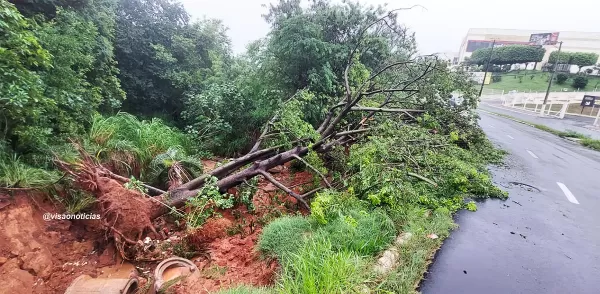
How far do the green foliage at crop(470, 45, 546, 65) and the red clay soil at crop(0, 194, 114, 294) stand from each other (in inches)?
1521

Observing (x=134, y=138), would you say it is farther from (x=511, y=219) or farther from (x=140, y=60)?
(x=511, y=219)

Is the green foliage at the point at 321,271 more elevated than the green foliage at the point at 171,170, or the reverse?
the green foliage at the point at 321,271

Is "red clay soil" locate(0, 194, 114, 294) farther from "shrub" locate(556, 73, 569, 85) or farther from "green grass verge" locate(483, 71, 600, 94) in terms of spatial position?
"shrub" locate(556, 73, 569, 85)

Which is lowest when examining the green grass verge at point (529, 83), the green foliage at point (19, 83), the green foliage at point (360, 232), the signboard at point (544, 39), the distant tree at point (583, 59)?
the green foliage at point (360, 232)

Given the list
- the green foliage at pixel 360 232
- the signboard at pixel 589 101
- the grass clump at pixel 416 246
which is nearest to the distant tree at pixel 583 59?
the signboard at pixel 589 101

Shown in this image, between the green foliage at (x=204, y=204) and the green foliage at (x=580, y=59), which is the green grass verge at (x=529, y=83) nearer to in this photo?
the green foliage at (x=580, y=59)

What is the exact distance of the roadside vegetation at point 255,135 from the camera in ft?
10.2

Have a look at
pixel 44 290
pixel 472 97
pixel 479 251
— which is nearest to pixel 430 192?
pixel 479 251

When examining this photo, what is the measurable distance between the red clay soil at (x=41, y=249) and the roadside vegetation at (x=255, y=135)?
244mm

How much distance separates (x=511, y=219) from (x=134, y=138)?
23.7 feet

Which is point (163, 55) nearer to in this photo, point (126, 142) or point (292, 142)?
point (126, 142)

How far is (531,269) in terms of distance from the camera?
3.02m

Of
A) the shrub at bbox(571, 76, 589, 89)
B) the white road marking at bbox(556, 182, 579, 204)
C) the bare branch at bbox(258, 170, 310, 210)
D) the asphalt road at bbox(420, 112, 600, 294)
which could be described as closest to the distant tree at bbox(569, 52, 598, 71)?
the shrub at bbox(571, 76, 589, 89)

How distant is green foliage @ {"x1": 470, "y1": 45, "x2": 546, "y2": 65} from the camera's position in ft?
108
